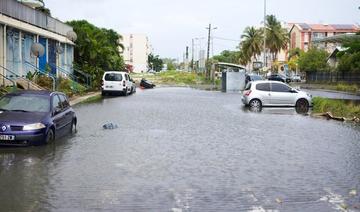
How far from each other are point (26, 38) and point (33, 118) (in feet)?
68.7

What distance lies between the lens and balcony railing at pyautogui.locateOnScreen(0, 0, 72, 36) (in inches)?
1134

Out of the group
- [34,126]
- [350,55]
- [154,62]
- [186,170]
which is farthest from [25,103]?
[154,62]

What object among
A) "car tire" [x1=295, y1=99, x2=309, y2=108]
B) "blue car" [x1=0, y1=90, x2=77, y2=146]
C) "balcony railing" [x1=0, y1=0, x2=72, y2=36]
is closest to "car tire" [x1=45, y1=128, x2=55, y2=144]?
"blue car" [x1=0, y1=90, x2=77, y2=146]

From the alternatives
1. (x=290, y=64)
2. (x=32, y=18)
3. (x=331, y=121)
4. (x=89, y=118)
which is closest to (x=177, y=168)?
(x=89, y=118)

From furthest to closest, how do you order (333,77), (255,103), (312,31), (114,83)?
(312,31) → (333,77) → (114,83) → (255,103)

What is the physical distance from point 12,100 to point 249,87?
692 inches

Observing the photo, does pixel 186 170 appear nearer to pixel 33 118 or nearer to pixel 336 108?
pixel 33 118

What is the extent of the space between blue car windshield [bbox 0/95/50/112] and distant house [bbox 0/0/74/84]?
12927 mm

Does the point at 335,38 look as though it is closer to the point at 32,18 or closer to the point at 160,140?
the point at 32,18

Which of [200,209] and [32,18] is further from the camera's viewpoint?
[32,18]

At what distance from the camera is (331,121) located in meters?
22.9

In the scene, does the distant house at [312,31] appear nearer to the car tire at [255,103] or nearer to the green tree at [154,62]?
the green tree at [154,62]

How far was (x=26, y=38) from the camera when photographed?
1313 inches

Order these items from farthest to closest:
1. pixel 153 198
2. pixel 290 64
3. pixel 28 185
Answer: pixel 290 64, pixel 28 185, pixel 153 198
